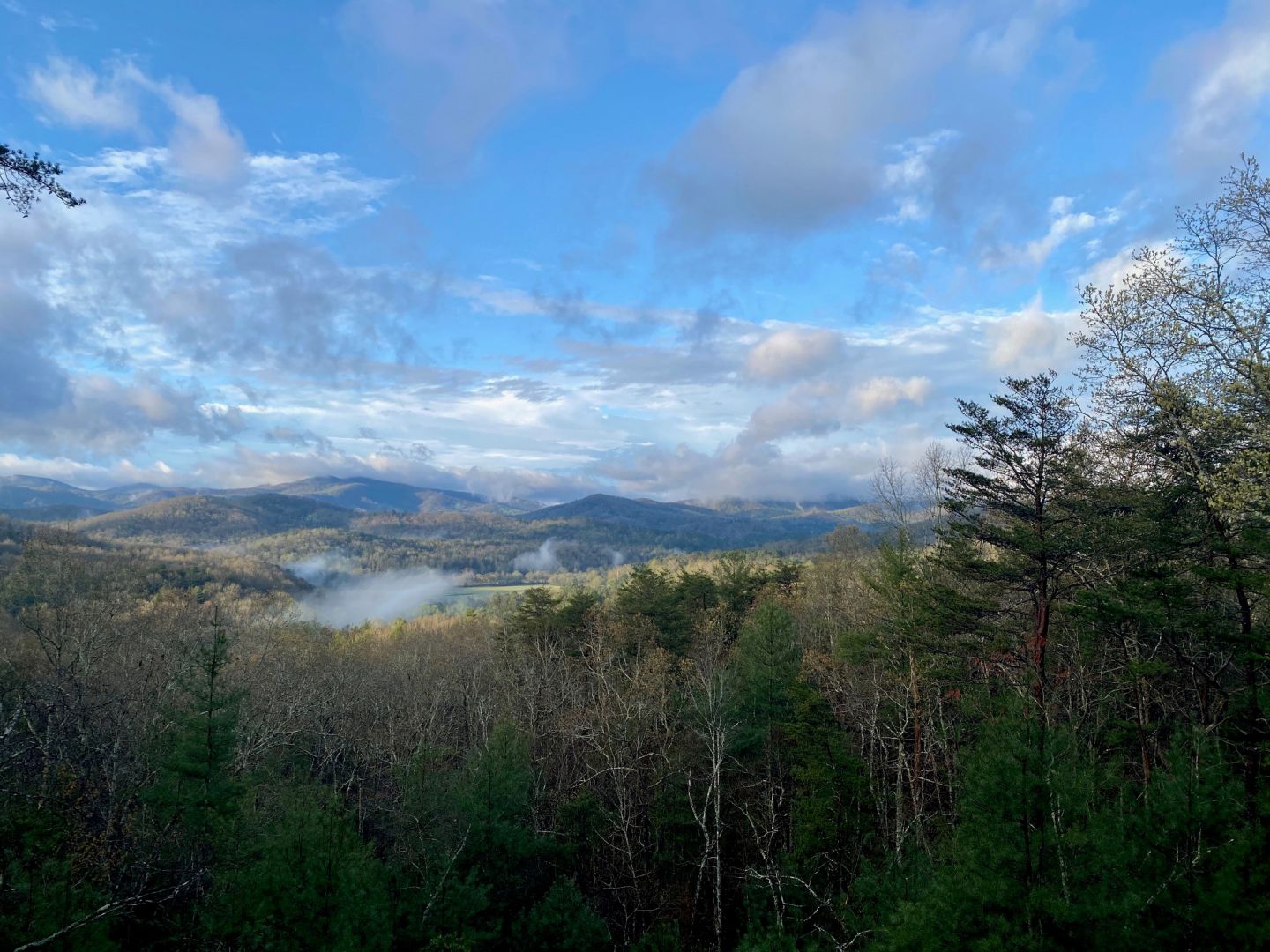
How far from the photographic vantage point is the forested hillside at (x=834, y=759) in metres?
10.1

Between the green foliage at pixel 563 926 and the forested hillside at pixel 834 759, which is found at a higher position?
the forested hillside at pixel 834 759

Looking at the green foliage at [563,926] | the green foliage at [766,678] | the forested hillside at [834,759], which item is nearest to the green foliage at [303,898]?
the forested hillside at [834,759]

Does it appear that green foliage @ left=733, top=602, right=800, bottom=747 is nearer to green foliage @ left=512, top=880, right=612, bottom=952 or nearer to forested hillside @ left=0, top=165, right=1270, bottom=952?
forested hillside @ left=0, top=165, right=1270, bottom=952

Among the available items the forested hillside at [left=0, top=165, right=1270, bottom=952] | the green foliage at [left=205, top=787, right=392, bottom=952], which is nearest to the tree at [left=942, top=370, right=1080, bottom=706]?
the forested hillside at [left=0, top=165, right=1270, bottom=952]

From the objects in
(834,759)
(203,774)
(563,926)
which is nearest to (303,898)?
(203,774)

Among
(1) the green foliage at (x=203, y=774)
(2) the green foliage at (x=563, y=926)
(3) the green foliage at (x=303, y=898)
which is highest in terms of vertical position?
(1) the green foliage at (x=203, y=774)

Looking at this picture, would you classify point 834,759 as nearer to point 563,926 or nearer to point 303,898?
point 563,926

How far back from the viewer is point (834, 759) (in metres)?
19.8

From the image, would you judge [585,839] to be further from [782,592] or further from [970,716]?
[782,592]

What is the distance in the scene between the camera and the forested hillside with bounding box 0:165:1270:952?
33.1 feet

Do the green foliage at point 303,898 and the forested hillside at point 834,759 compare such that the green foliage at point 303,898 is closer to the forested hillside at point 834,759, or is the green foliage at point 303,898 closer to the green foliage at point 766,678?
the forested hillside at point 834,759

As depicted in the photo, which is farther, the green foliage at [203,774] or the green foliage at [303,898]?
the green foliage at [203,774]

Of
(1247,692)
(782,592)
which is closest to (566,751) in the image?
(782,592)

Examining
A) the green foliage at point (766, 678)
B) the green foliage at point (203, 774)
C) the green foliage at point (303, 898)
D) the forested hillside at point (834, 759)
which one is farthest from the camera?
the green foliage at point (766, 678)
